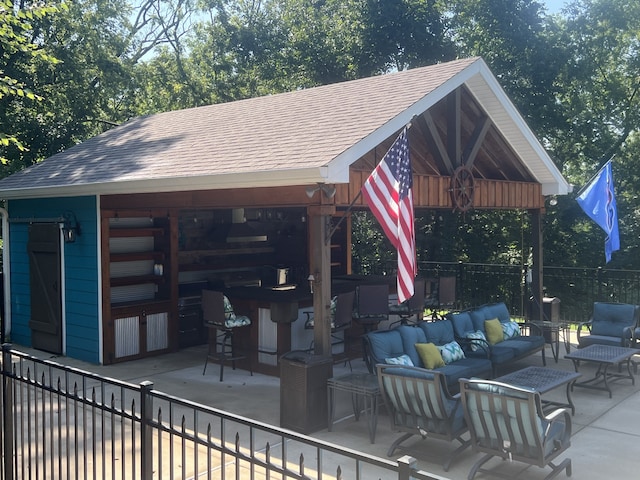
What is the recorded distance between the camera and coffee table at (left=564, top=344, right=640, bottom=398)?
Answer: 7770mm

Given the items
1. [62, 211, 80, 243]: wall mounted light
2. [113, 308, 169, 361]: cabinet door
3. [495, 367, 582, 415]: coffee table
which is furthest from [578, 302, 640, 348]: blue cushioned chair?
[62, 211, 80, 243]: wall mounted light

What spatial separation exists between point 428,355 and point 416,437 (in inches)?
43.7

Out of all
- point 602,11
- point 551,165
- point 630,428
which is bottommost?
point 630,428

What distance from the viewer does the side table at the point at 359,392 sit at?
241 inches

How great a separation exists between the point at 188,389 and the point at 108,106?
1316cm

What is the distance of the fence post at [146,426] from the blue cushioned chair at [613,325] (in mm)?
7452

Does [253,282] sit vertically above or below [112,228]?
below

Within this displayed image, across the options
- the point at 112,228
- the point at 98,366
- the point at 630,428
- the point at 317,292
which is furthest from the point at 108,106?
the point at 630,428

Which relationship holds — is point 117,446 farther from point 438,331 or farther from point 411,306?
point 411,306

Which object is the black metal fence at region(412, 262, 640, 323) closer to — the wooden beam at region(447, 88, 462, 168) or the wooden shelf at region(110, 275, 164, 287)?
the wooden beam at region(447, 88, 462, 168)

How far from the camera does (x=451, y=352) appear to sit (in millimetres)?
7465

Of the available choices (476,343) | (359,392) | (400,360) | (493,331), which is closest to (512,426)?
(359,392)

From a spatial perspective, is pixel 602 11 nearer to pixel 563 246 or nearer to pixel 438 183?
pixel 563 246

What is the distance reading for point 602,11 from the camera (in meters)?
18.1
